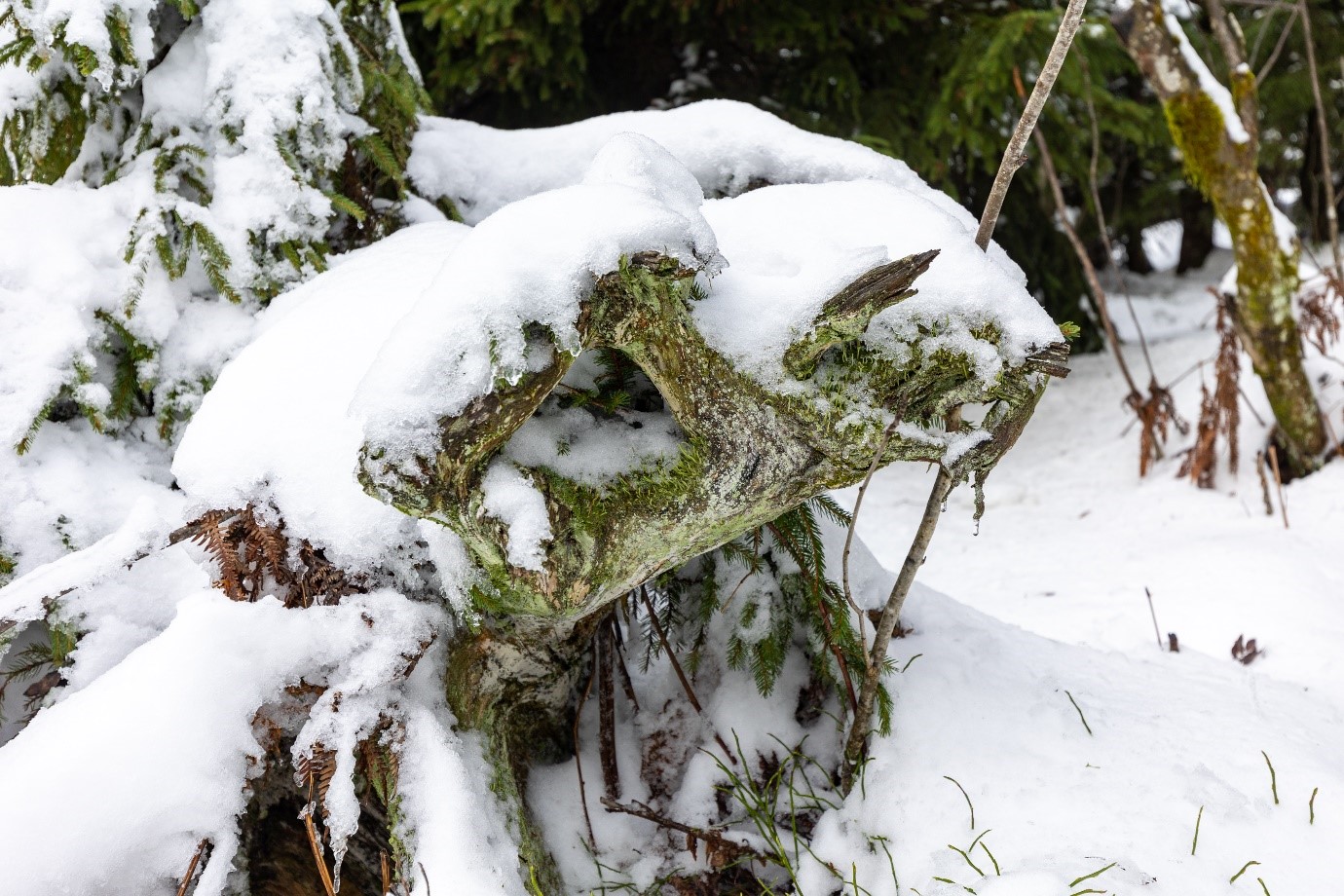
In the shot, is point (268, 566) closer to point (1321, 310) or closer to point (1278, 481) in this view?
→ point (1278, 481)

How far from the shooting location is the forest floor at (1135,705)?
5.24 ft

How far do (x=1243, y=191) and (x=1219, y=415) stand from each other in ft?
3.41

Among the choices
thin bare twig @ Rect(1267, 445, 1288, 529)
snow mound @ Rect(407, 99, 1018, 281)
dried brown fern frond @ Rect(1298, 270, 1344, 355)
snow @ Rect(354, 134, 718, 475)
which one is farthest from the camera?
dried brown fern frond @ Rect(1298, 270, 1344, 355)

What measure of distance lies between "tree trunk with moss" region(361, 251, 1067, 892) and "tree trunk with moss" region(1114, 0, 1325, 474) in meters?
3.15

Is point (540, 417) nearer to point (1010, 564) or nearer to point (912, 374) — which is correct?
point (912, 374)

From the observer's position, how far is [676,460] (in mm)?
1571

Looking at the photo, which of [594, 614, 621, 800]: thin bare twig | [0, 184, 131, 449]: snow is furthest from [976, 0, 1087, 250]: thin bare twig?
[0, 184, 131, 449]: snow

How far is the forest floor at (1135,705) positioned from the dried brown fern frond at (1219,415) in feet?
0.38

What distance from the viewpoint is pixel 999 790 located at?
5.70 ft

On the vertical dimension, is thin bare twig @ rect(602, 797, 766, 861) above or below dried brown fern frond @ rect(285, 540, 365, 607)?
below

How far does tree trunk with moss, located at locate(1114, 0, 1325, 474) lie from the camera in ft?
12.7

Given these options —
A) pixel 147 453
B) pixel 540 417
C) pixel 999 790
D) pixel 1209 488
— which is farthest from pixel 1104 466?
pixel 147 453

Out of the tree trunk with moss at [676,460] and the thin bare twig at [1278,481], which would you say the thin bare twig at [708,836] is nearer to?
the tree trunk with moss at [676,460]

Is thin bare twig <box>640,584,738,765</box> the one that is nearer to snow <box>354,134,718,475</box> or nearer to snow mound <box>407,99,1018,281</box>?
snow <box>354,134,718,475</box>
